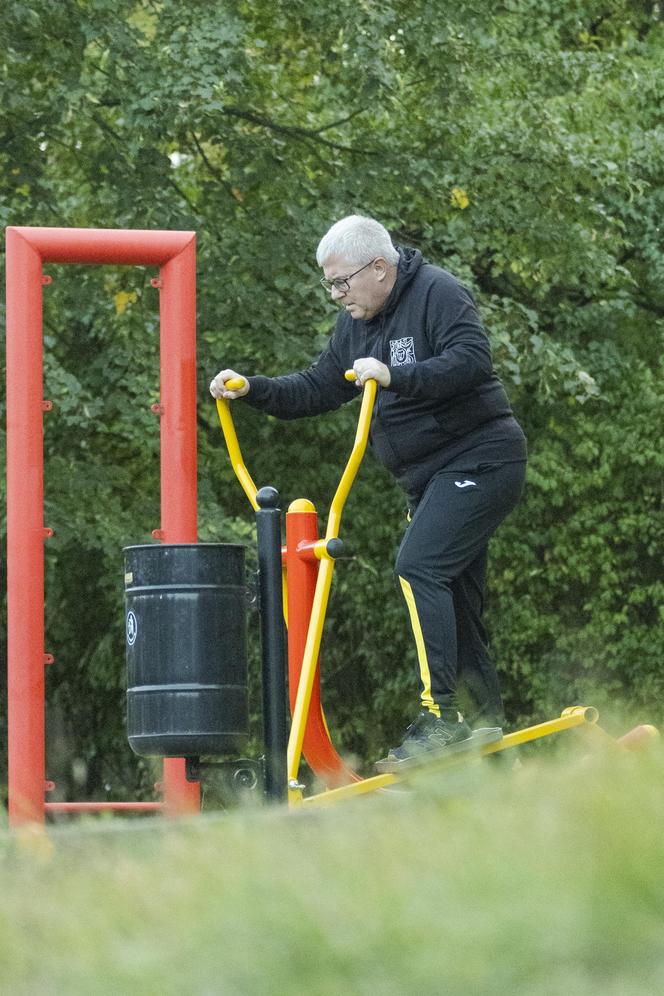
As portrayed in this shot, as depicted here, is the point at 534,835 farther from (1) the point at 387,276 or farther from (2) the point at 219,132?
(2) the point at 219,132

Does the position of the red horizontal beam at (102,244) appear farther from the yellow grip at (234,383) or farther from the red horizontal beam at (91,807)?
the red horizontal beam at (91,807)

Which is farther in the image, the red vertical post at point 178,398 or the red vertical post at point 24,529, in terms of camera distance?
the red vertical post at point 178,398

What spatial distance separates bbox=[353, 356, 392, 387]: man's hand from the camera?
5.02 metres

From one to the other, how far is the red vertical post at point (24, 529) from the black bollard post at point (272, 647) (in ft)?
3.09

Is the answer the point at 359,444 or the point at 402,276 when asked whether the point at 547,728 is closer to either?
the point at 359,444

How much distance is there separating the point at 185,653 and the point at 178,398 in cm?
130

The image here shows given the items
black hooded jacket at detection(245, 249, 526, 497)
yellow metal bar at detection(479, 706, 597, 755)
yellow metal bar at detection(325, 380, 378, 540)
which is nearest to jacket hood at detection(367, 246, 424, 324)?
black hooded jacket at detection(245, 249, 526, 497)

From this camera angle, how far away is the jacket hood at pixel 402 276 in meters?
5.32

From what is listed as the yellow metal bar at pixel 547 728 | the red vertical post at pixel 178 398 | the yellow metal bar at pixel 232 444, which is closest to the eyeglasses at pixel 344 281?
the yellow metal bar at pixel 232 444

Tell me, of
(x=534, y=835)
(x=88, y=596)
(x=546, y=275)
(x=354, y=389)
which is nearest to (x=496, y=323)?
(x=546, y=275)

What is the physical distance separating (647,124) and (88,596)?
Result: 256 inches

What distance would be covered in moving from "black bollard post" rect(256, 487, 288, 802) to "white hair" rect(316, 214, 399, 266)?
740 millimetres

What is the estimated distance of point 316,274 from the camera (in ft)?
40.4

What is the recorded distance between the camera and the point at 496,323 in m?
12.8
